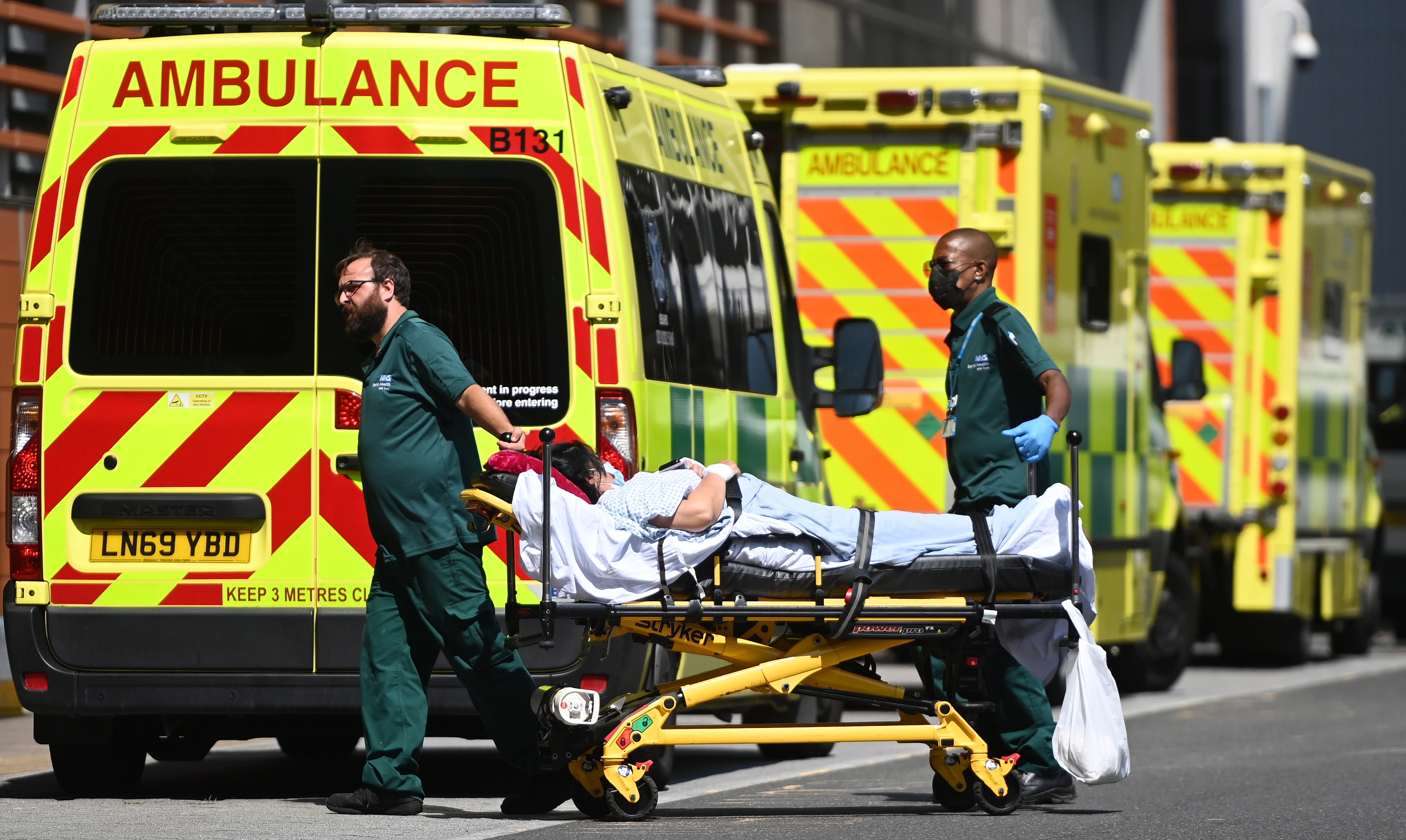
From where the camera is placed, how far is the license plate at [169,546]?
7.94 m

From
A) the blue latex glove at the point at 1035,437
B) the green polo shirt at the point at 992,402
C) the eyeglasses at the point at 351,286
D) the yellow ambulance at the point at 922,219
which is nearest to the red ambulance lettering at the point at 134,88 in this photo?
the eyeglasses at the point at 351,286

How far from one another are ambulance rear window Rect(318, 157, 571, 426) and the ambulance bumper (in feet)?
2.99

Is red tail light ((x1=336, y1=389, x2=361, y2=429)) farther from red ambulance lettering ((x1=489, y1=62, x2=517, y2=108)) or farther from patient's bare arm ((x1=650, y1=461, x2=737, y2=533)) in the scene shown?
patient's bare arm ((x1=650, y1=461, x2=737, y2=533))

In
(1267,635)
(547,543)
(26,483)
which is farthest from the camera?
(1267,635)

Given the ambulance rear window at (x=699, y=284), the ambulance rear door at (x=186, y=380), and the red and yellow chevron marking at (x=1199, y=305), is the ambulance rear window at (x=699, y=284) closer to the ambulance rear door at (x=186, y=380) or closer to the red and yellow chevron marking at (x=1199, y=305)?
the ambulance rear door at (x=186, y=380)

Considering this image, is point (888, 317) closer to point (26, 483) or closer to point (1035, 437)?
point (1035, 437)

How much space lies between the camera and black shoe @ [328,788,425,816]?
7.60 metres

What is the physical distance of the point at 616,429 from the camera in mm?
7855

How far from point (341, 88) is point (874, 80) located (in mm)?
4439

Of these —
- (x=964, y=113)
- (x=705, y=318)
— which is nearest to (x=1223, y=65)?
(x=964, y=113)

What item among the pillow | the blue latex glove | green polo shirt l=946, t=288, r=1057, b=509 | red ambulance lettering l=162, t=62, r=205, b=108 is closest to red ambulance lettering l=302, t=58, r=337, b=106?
red ambulance lettering l=162, t=62, r=205, b=108

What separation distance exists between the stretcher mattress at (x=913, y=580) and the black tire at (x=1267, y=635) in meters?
8.86

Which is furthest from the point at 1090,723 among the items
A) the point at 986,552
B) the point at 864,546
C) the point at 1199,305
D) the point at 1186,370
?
the point at 1199,305

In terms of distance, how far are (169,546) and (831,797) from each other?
2335mm
